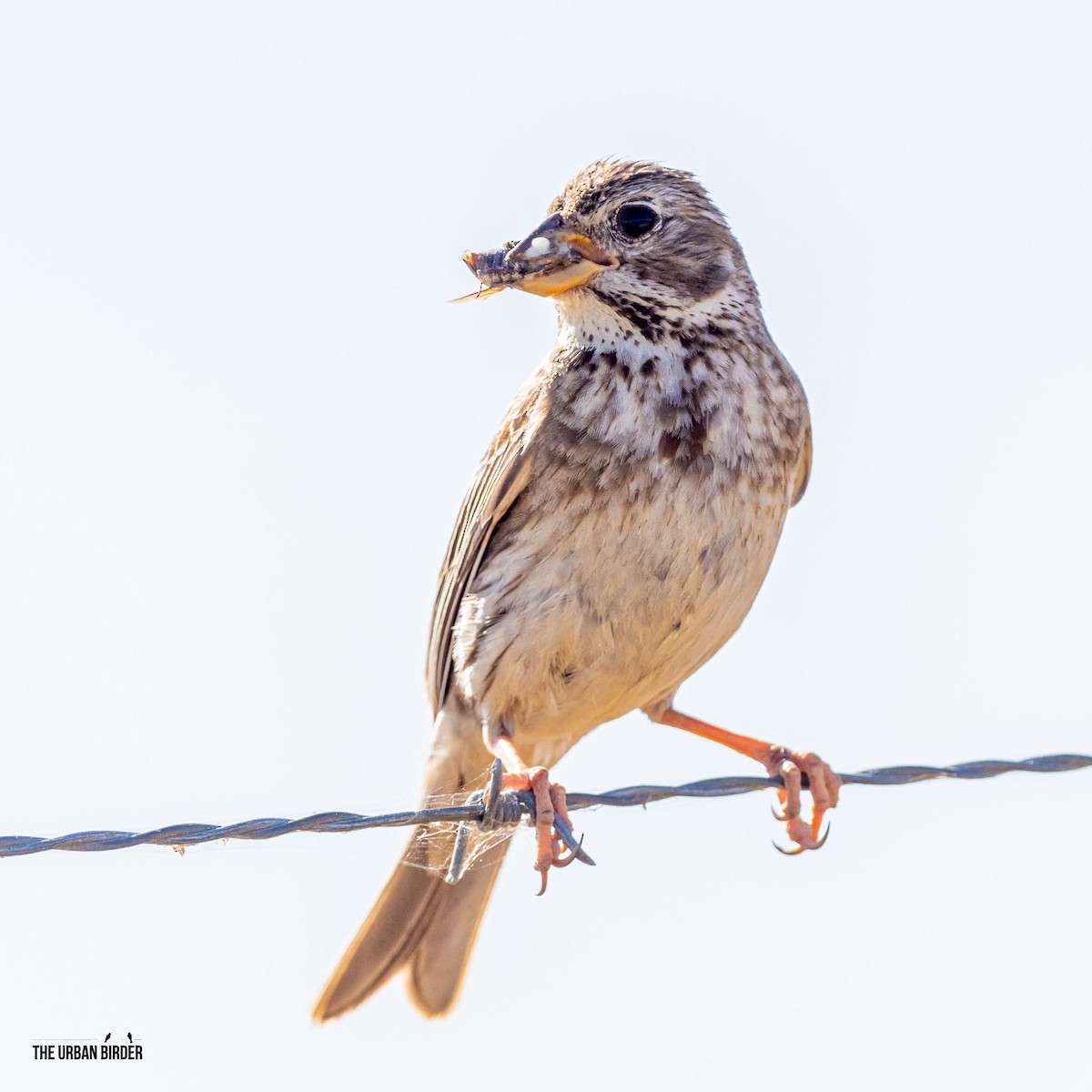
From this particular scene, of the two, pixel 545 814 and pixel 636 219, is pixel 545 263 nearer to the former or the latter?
pixel 636 219

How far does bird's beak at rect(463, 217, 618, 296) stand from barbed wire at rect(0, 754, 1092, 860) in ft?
5.66

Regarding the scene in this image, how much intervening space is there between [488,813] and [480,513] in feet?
4.74

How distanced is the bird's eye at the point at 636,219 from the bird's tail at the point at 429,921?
1.89 m

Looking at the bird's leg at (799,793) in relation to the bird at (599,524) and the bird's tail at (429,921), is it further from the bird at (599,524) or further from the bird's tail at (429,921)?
the bird's tail at (429,921)

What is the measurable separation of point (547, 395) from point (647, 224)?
2.40 ft

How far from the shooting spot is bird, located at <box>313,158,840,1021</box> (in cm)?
555

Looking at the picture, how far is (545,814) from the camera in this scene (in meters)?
5.46

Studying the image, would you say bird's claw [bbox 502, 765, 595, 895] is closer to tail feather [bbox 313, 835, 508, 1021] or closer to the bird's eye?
tail feather [bbox 313, 835, 508, 1021]

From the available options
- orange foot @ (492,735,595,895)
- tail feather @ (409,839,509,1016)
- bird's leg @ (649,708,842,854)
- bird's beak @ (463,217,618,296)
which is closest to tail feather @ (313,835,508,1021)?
tail feather @ (409,839,509,1016)

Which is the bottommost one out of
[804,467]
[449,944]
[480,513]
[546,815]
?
[449,944]

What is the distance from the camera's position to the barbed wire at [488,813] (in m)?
4.07

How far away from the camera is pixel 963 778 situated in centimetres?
489

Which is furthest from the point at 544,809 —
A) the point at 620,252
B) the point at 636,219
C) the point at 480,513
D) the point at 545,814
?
the point at 636,219

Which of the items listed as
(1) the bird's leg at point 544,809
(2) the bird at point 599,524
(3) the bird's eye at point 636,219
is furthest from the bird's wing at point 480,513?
(1) the bird's leg at point 544,809
